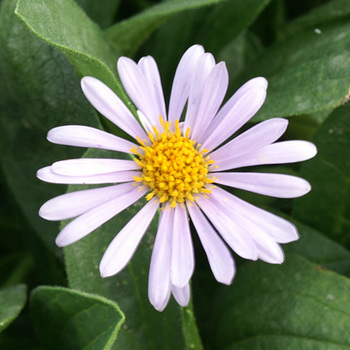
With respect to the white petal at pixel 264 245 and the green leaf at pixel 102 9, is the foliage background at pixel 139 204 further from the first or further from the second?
the white petal at pixel 264 245

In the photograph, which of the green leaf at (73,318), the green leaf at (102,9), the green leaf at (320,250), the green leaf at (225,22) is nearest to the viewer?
the green leaf at (73,318)

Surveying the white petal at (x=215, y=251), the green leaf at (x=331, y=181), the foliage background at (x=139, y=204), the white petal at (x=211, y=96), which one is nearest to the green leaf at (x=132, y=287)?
the foliage background at (x=139, y=204)

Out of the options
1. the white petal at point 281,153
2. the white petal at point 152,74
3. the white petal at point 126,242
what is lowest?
the white petal at point 281,153

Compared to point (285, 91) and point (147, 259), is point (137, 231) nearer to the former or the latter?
point (147, 259)

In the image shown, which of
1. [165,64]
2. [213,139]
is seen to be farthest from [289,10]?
[213,139]

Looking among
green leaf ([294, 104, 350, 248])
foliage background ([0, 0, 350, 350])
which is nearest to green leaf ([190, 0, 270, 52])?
foliage background ([0, 0, 350, 350])

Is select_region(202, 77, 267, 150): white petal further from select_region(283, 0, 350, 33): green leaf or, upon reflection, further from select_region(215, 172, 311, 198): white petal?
select_region(283, 0, 350, 33): green leaf

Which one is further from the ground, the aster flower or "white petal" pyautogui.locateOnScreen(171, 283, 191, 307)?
the aster flower

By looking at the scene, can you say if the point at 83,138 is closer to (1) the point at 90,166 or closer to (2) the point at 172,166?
(1) the point at 90,166
